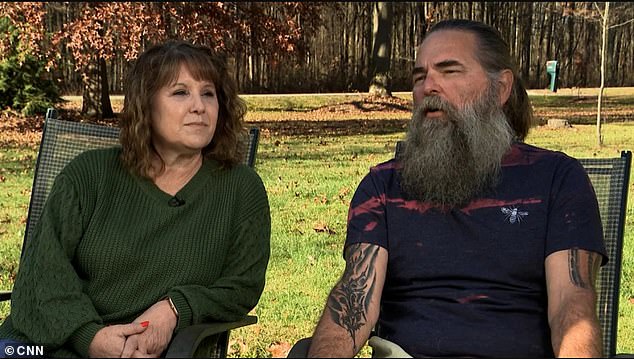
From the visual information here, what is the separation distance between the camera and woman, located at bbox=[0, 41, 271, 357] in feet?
9.48

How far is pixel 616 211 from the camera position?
318 centimetres

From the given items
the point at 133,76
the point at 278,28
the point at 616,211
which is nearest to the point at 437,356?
the point at 616,211

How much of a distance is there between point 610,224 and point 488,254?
2.08ft

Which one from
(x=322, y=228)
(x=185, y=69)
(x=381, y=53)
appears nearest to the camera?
(x=185, y=69)

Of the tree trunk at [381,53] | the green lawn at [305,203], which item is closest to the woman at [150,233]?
the green lawn at [305,203]

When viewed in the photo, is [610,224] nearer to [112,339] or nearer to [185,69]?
[185,69]

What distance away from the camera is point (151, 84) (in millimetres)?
3062

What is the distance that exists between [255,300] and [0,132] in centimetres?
1278

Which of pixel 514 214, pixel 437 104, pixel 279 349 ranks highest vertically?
pixel 437 104

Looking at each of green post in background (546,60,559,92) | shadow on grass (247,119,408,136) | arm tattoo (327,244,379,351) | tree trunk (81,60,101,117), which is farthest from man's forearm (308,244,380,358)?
green post in background (546,60,559,92)

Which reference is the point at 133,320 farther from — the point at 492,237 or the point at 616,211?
the point at 616,211

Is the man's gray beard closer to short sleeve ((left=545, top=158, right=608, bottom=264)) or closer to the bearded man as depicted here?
the bearded man

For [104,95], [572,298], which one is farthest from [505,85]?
[104,95]

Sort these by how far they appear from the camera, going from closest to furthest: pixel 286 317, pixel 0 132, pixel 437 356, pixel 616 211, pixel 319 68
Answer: pixel 437 356 → pixel 616 211 → pixel 286 317 → pixel 0 132 → pixel 319 68
